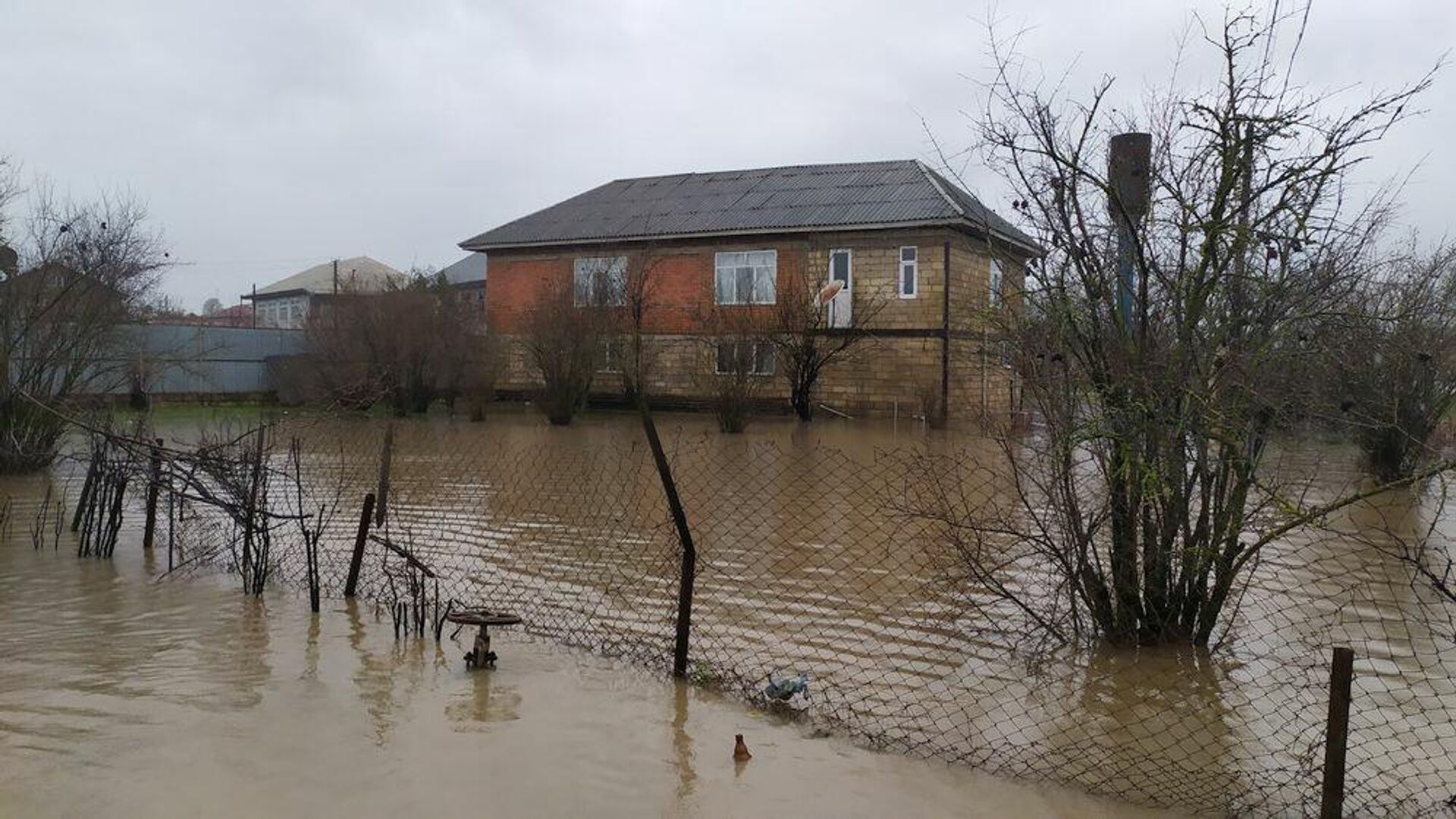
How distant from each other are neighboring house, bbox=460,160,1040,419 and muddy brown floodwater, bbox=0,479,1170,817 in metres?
18.2

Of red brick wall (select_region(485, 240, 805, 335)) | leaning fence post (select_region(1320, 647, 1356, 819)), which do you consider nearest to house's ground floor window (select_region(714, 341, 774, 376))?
red brick wall (select_region(485, 240, 805, 335))

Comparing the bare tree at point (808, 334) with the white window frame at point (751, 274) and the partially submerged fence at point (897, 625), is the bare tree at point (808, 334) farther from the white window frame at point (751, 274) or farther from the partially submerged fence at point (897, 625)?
the partially submerged fence at point (897, 625)

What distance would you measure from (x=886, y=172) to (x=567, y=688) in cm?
2372

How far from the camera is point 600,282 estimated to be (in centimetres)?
2755

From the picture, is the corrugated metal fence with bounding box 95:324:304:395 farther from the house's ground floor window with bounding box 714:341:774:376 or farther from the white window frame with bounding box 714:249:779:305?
the house's ground floor window with bounding box 714:341:774:376

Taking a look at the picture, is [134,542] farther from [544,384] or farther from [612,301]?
[612,301]

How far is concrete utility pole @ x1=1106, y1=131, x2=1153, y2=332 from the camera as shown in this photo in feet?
18.1

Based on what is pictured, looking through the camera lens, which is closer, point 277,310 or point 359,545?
point 359,545

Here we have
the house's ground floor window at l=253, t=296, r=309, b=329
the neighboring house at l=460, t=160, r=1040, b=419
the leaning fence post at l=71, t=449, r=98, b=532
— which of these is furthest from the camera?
the house's ground floor window at l=253, t=296, r=309, b=329

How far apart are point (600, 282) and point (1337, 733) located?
25005 mm

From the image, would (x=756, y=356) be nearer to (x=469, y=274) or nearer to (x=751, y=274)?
(x=751, y=274)

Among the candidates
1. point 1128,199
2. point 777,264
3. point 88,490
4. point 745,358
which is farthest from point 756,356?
point 1128,199

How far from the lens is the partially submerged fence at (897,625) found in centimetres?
440

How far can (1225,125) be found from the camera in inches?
200
